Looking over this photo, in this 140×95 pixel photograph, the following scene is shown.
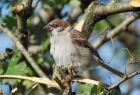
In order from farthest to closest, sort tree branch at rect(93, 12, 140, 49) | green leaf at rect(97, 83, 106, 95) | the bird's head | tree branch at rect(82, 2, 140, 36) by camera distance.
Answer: tree branch at rect(93, 12, 140, 49), the bird's head, tree branch at rect(82, 2, 140, 36), green leaf at rect(97, 83, 106, 95)

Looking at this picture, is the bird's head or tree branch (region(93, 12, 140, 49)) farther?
tree branch (region(93, 12, 140, 49))

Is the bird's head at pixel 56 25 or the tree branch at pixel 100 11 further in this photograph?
the bird's head at pixel 56 25

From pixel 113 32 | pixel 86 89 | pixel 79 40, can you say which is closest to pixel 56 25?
pixel 79 40

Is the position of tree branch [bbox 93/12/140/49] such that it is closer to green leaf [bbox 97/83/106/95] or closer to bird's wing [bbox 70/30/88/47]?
bird's wing [bbox 70/30/88/47]

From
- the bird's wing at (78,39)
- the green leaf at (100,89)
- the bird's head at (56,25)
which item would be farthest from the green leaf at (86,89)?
the bird's head at (56,25)

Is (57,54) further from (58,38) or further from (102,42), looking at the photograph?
(102,42)

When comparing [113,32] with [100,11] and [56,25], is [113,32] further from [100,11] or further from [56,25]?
[100,11]

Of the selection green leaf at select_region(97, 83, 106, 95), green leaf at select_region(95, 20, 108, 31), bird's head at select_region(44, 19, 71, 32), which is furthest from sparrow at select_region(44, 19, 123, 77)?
green leaf at select_region(95, 20, 108, 31)

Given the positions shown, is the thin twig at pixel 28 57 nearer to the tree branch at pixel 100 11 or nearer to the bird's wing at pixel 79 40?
the bird's wing at pixel 79 40

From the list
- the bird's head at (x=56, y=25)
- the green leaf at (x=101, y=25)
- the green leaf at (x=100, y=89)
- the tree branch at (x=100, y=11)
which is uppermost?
the tree branch at (x=100, y=11)
